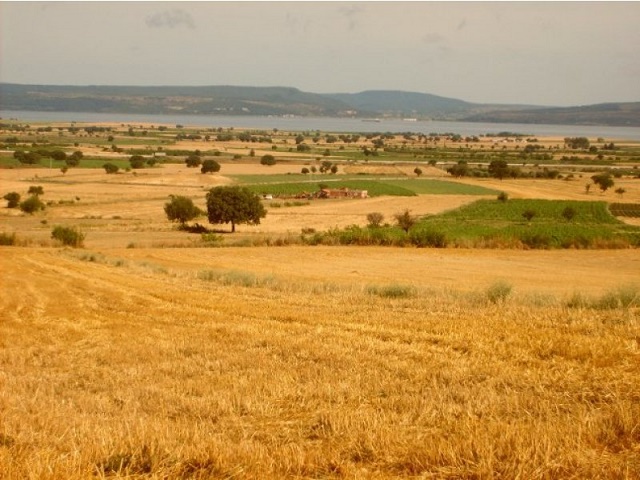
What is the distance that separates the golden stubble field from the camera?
619 centimetres

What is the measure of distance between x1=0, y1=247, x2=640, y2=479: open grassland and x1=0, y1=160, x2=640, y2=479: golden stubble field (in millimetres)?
30

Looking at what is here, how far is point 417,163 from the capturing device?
502 feet

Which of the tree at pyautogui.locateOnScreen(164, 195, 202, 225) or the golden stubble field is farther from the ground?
the golden stubble field

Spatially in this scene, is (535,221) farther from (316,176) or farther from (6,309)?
(6,309)

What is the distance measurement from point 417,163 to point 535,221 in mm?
81111

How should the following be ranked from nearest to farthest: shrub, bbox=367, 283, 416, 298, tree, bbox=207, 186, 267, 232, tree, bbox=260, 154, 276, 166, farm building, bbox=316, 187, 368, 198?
shrub, bbox=367, 283, 416, 298 → tree, bbox=207, 186, 267, 232 → farm building, bbox=316, 187, 368, 198 → tree, bbox=260, 154, 276, 166

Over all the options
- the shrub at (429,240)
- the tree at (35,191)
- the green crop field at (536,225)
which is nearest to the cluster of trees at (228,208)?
the green crop field at (536,225)

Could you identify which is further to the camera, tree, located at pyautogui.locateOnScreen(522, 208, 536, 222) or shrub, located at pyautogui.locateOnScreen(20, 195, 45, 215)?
tree, located at pyautogui.locateOnScreen(522, 208, 536, 222)

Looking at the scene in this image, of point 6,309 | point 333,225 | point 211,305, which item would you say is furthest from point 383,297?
point 333,225

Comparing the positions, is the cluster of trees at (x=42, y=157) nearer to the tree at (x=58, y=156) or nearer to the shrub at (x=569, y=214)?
the tree at (x=58, y=156)

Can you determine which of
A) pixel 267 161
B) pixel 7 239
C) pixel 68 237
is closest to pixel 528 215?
pixel 68 237

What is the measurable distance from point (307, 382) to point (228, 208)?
5217cm

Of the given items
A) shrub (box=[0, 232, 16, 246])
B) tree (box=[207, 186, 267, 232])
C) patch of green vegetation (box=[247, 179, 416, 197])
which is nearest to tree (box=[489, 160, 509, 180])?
patch of green vegetation (box=[247, 179, 416, 197])

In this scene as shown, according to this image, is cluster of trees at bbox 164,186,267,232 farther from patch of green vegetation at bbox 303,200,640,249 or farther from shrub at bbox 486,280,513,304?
shrub at bbox 486,280,513,304
